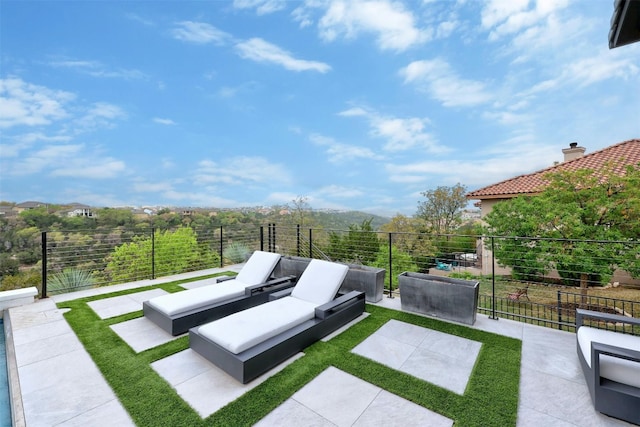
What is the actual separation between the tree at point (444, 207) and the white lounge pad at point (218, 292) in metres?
18.1

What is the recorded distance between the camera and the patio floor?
208 cm

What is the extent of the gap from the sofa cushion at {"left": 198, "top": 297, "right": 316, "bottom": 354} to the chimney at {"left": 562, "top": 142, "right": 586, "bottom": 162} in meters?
16.2

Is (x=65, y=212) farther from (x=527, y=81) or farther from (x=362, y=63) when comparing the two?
(x=527, y=81)

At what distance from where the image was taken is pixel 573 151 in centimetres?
1333

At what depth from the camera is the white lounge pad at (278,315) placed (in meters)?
2.73

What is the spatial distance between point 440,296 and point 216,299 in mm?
3227

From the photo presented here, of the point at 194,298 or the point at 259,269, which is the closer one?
the point at 194,298

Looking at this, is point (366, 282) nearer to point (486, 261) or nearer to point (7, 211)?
point (486, 261)

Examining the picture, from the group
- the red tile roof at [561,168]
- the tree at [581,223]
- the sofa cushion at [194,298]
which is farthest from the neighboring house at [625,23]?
the red tile roof at [561,168]

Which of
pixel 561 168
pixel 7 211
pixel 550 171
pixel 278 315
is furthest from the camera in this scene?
pixel 550 171

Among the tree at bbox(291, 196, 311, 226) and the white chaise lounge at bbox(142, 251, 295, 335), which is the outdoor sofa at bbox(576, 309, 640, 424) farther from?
the tree at bbox(291, 196, 311, 226)

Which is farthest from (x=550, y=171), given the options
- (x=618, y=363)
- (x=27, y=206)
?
(x=27, y=206)

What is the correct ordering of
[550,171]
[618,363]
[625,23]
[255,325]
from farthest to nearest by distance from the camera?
[550,171]
[255,325]
[618,363]
[625,23]

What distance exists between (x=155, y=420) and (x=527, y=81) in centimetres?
1458
